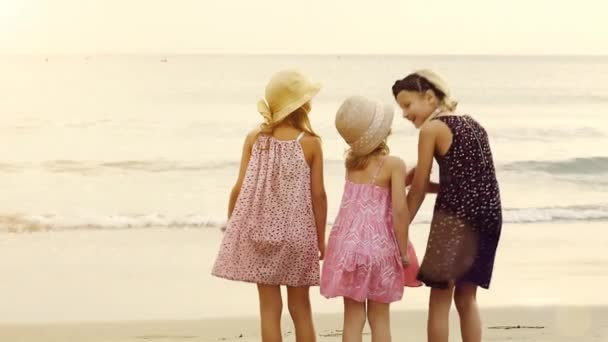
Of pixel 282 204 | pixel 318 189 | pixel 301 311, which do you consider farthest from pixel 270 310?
pixel 318 189

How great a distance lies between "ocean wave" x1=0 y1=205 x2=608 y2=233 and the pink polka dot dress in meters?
6.09

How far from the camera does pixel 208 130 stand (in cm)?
2312

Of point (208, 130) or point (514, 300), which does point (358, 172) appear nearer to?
point (514, 300)

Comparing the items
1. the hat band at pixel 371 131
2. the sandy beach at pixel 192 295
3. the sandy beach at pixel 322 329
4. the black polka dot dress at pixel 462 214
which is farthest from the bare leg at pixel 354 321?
the sandy beach at pixel 192 295

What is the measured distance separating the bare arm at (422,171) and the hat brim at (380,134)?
6.8 inches

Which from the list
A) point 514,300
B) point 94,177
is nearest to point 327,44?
point 94,177

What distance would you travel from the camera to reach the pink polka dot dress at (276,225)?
446cm

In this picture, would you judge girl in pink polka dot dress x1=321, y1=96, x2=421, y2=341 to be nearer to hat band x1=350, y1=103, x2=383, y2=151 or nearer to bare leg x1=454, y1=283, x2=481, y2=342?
hat band x1=350, y1=103, x2=383, y2=151

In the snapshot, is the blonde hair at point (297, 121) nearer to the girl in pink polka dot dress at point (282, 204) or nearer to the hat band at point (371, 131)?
the girl in pink polka dot dress at point (282, 204)

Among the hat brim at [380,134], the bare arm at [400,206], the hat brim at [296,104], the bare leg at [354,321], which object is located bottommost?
the bare leg at [354,321]

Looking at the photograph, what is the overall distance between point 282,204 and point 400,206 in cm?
55

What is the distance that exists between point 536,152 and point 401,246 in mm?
15189

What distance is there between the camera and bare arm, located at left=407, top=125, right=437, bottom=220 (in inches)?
173

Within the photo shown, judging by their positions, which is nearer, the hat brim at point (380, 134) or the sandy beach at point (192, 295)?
the hat brim at point (380, 134)
